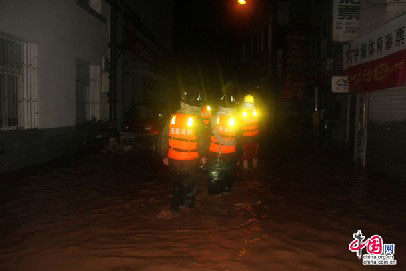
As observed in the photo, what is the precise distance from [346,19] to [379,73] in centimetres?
375

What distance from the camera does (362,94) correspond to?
44.2 feet

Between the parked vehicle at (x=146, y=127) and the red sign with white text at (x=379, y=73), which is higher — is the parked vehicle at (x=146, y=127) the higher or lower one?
the lower one

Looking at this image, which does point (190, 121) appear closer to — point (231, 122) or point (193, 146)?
point (193, 146)

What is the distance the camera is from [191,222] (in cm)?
642

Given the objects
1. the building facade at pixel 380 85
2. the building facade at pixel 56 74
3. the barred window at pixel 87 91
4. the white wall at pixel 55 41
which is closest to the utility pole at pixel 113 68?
the building facade at pixel 56 74

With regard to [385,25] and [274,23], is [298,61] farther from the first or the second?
[385,25]

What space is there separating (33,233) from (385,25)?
29.5ft

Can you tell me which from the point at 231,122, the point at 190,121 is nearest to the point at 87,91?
the point at 231,122

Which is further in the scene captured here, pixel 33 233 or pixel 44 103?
pixel 44 103

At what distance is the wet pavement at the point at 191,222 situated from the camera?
4.93 meters

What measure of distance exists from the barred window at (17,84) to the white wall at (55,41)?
25 centimetres

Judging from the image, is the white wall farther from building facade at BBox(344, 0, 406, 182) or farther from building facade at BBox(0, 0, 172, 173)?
building facade at BBox(344, 0, 406, 182)

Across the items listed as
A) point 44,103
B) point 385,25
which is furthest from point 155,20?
point 385,25

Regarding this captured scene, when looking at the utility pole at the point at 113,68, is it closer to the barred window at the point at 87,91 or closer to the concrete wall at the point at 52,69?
the barred window at the point at 87,91
